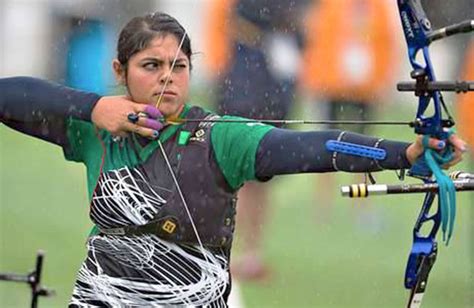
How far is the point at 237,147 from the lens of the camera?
178 inches

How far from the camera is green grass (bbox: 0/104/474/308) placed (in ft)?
25.8

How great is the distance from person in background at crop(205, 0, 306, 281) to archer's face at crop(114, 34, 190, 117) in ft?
8.96

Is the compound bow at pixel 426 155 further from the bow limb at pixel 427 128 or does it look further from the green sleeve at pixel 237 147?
the green sleeve at pixel 237 147

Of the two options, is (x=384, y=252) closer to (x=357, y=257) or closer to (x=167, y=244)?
(x=357, y=257)

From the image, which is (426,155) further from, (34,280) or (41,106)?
(34,280)

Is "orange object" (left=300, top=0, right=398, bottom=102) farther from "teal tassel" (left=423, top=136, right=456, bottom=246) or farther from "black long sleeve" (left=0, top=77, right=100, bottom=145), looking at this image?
"teal tassel" (left=423, top=136, right=456, bottom=246)

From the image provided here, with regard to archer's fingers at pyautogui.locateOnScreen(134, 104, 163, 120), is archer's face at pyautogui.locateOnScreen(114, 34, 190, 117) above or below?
above

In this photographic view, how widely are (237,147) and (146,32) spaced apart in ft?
1.56

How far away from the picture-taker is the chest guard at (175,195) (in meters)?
4.56

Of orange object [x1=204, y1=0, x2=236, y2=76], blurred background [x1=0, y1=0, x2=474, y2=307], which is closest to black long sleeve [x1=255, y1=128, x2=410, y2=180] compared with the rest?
blurred background [x1=0, y1=0, x2=474, y2=307]

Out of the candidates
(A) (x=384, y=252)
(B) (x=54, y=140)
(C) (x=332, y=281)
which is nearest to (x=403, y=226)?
(A) (x=384, y=252)

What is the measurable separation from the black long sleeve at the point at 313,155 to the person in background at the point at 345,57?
4.68 m

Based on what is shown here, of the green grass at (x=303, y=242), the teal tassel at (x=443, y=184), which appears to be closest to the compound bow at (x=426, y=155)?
the teal tassel at (x=443, y=184)

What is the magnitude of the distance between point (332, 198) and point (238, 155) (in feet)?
17.8
